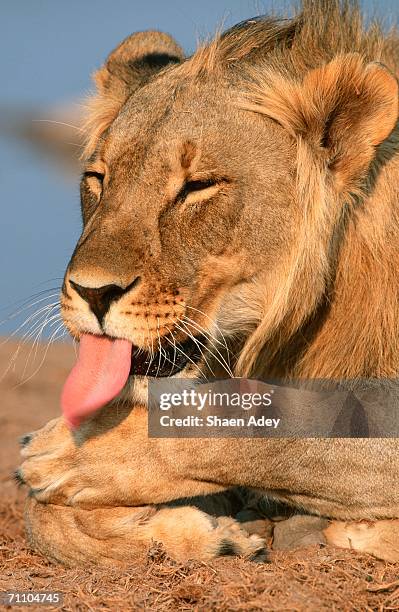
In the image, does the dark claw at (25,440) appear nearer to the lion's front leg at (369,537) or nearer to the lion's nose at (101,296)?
the lion's nose at (101,296)

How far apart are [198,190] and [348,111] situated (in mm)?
765

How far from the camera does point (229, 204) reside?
5195mm

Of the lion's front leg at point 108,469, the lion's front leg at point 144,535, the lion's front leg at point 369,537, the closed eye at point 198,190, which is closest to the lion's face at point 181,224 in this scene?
the closed eye at point 198,190

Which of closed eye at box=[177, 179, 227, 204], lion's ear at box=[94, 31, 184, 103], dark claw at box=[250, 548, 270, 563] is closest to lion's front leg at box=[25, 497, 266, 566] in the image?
dark claw at box=[250, 548, 270, 563]

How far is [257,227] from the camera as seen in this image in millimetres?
5215

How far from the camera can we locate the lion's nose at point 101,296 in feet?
16.0

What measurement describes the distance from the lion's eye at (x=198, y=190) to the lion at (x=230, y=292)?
→ 0.5 inches

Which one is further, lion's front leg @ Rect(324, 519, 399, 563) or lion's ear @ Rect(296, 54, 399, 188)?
lion's front leg @ Rect(324, 519, 399, 563)

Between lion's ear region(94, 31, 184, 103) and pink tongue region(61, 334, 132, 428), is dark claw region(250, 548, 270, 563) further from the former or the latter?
lion's ear region(94, 31, 184, 103)

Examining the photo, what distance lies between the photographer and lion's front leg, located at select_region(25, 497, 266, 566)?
5148mm

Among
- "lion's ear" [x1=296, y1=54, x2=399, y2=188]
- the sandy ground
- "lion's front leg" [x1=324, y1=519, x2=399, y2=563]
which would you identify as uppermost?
"lion's ear" [x1=296, y1=54, x2=399, y2=188]

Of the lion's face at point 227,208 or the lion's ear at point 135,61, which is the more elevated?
the lion's ear at point 135,61

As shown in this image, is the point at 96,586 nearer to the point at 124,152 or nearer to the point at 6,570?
the point at 6,570

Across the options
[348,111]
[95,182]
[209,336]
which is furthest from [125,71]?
[209,336]
